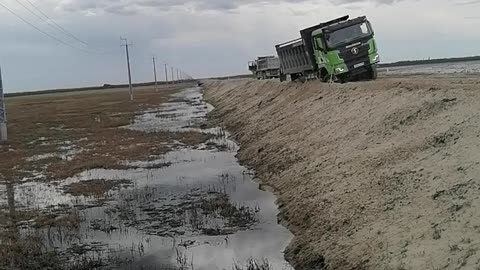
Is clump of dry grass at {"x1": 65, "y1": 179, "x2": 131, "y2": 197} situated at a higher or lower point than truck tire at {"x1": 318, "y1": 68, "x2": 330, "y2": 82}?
lower

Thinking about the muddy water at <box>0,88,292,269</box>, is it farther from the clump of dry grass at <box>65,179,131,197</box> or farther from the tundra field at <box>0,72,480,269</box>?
the clump of dry grass at <box>65,179,131,197</box>

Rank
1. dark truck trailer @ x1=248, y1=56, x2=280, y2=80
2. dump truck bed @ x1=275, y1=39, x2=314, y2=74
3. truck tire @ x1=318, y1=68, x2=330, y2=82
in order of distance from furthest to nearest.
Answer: dark truck trailer @ x1=248, y1=56, x2=280, y2=80, dump truck bed @ x1=275, y1=39, x2=314, y2=74, truck tire @ x1=318, y1=68, x2=330, y2=82

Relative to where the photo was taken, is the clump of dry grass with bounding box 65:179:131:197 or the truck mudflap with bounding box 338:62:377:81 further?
the truck mudflap with bounding box 338:62:377:81

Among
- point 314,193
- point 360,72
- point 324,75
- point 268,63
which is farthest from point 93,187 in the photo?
point 268,63

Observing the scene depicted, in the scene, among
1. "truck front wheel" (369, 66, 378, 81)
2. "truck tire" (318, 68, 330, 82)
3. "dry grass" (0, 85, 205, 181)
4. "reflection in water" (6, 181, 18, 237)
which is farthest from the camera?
"truck tire" (318, 68, 330, 82)

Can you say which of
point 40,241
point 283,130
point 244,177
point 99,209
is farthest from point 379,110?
point 40,241

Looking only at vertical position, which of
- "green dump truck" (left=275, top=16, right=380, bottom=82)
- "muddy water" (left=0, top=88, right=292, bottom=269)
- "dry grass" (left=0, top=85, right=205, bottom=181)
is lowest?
"muddy water" (left=0, top=88, right=292, bottom=269)

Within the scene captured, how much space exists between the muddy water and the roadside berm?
0.80m

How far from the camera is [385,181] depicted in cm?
1170

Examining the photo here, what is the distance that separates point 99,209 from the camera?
1608cm

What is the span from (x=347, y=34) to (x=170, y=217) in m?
18.9

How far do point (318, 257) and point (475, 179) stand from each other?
3219 mm

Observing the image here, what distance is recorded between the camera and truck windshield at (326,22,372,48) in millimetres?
29969

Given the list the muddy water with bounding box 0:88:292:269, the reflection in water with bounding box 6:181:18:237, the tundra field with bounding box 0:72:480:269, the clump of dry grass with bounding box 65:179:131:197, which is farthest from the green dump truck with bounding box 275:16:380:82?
the reflection in water with bounding box 6:181:18:237
